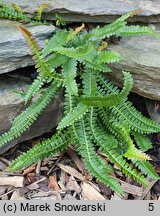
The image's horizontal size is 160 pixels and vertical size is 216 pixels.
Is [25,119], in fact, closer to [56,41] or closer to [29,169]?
[29,169]

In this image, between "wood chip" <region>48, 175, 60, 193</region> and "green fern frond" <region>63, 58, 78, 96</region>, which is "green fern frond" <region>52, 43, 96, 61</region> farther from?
"wood chip" <region>48, 175, 60, 193</region>

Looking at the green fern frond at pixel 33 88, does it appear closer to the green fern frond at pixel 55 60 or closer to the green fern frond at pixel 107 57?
the green fern frond at pixel 55 60

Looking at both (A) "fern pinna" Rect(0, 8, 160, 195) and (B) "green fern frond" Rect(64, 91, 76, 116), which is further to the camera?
(B) "green fern frond" Rect(64, 91, 76, 116)

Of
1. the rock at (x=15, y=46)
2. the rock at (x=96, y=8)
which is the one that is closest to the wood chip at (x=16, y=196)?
the rock at (x=15, y=46)

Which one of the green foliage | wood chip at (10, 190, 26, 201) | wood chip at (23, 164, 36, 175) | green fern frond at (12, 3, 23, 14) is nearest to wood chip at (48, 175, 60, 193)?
wood chip at (23, 164, 36, 175)

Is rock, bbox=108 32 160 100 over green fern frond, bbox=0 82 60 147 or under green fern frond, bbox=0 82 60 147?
over
